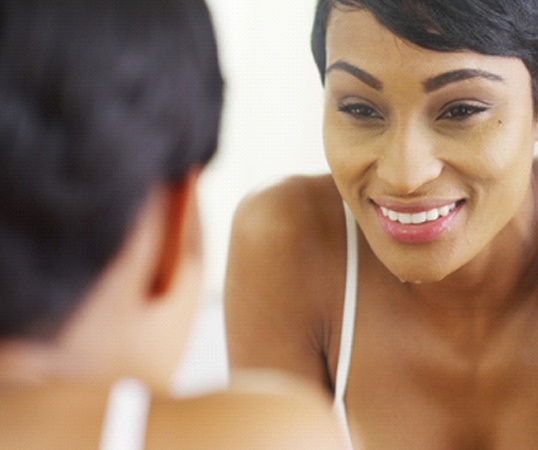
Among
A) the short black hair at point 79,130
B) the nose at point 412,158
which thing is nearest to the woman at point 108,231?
the short black hair at point 79,130

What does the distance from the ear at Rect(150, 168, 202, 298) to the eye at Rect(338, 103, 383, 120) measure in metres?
0.44

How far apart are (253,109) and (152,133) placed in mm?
1900

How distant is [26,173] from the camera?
543 millimetres

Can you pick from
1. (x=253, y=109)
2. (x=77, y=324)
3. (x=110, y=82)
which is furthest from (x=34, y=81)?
(x=253, y=109)

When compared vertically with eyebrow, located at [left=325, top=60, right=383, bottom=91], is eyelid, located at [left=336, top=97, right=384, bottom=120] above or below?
below

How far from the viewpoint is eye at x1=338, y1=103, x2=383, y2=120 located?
1043 mm

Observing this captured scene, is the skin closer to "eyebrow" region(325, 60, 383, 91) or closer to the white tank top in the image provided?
"eyebrow" region(325, 60, 383, 91)

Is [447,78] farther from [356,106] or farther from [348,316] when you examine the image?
[348,316]

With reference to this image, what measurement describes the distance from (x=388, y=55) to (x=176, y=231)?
0.45 meters

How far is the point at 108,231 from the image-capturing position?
0.58 metres

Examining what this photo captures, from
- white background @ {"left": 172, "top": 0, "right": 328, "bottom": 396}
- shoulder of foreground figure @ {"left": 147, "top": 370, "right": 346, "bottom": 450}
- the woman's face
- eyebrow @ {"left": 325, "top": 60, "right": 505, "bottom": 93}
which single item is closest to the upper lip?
the woman's face

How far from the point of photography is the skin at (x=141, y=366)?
60cm

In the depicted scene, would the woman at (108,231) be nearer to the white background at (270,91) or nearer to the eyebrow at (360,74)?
the eyebrow at (360,74)

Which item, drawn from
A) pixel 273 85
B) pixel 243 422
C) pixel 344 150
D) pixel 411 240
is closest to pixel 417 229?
pixel 411 240
